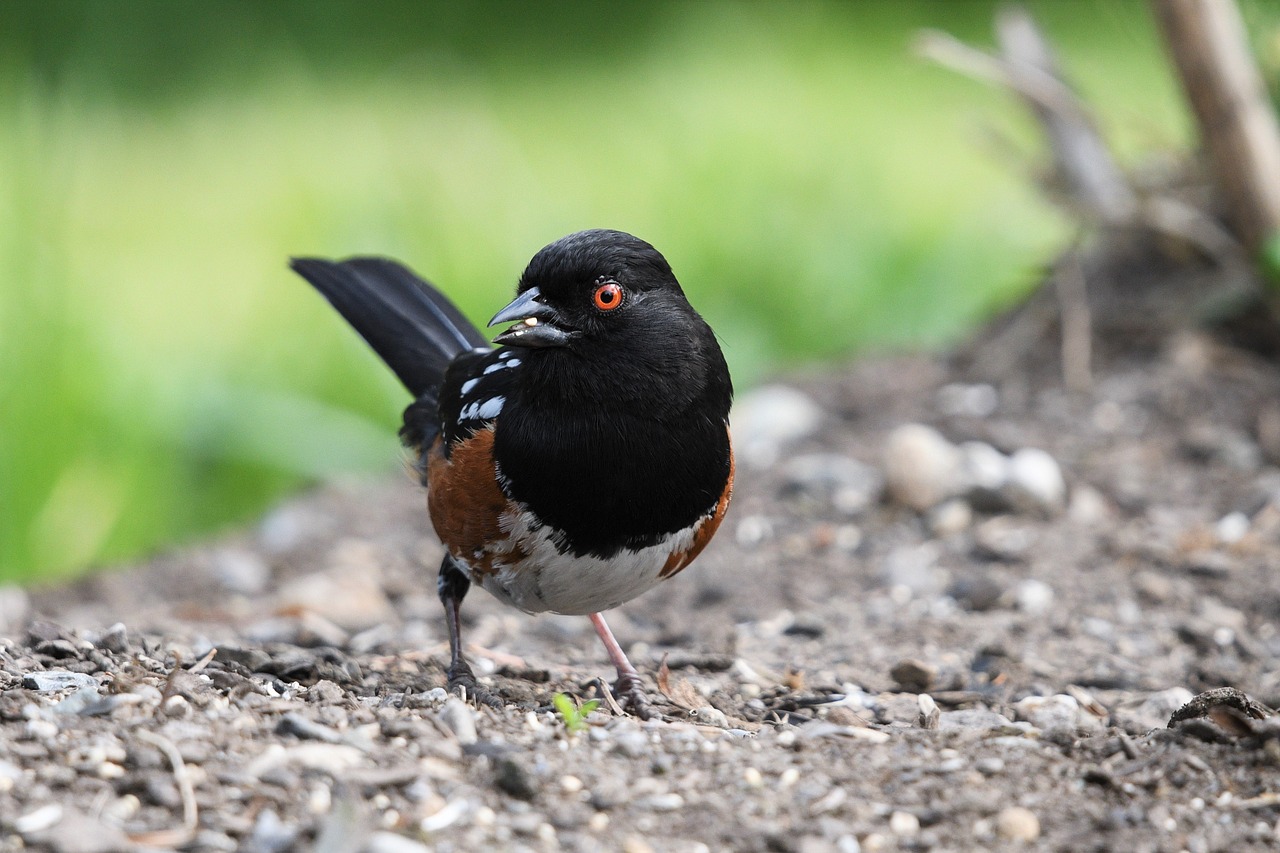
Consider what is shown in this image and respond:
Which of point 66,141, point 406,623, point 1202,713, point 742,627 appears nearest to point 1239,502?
point 742,627

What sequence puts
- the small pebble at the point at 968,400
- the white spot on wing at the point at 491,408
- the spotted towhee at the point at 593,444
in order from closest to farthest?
the spotted towhee at the point at 593,444
the white spot on wing at the point at 491,408
the small pebble at the point at 968,400

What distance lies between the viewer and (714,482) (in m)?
2.70

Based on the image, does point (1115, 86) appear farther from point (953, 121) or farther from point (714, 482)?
point (714, 482)

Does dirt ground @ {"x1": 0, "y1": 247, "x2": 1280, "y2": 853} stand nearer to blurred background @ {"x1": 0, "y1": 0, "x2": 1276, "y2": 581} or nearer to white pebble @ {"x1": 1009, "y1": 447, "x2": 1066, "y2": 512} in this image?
white pebble @ {"x1": 1009, "y1": 447, "x2": 1066, "y2": 512}

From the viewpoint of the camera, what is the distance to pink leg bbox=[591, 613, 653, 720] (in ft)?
8.67

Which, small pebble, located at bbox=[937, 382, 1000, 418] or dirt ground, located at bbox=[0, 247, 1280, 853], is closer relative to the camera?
dirt ground, located at bbox=[0, 247, 1280, 853]

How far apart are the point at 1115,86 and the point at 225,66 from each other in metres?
5.86

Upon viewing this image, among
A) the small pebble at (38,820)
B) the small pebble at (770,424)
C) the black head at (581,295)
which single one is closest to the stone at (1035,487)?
the small pebble at (770,424)

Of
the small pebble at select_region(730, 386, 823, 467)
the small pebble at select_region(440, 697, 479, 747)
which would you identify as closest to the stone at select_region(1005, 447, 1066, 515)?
the small pebble at select_region(730, 386, 823, 467)

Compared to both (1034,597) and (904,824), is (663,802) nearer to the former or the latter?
(904,824)

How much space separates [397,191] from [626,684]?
4.03 metres

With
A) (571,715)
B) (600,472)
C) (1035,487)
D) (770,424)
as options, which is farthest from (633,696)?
(770,424)

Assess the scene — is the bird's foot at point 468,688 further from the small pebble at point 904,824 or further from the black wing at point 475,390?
the small pebble at point 904,824

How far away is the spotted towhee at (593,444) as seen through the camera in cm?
256
